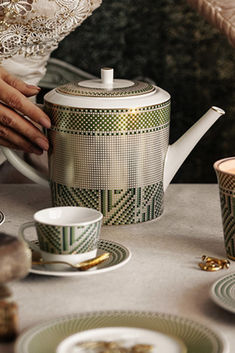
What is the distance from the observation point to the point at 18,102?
0.99 meters

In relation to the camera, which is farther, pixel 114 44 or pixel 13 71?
pixel 114 44

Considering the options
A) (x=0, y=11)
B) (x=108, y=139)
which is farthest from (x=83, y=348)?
(x=0, y=11)

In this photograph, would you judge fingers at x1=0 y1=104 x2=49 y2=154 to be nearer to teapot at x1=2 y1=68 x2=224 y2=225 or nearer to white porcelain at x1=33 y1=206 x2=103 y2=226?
teapot at x1=2 y1=68 x2=224 y2=225

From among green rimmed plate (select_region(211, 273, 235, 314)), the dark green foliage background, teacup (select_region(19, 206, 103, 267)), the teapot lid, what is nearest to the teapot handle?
the teapot lid

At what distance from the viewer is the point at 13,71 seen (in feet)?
4.71

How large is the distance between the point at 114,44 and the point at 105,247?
0.88 metres

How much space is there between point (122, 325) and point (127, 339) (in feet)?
0.08

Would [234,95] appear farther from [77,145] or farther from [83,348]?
[83,348]

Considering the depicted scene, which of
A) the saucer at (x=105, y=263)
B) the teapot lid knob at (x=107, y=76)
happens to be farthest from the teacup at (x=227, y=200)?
the teapot lid knob at (x=107, y=76)

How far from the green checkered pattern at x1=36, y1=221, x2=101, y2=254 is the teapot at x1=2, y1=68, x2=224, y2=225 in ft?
0.58

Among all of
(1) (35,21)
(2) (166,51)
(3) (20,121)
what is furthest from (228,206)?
(2) (166,51)

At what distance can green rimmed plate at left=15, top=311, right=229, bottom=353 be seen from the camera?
588mm

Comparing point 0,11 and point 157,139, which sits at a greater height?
point 0,11

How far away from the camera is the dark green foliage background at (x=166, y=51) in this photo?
5.26 feet
